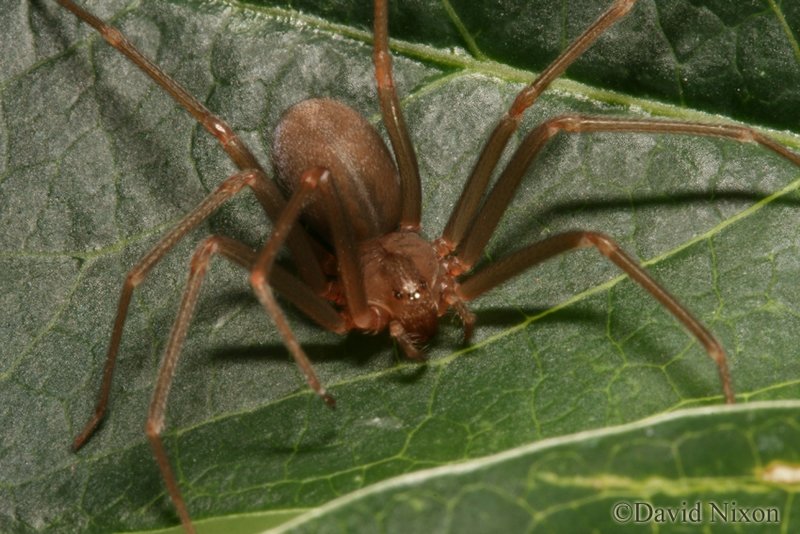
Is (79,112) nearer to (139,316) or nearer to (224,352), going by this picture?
(139,316)

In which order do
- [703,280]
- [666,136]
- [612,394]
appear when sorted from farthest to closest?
1. [666,136]
2. [703,280]
3. [612,394]

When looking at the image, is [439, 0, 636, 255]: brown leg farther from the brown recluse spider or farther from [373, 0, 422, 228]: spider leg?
[373, 0, 422, 228]: spider leg

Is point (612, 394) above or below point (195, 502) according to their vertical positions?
above

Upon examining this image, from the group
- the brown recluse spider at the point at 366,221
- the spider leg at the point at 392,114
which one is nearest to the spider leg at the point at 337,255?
the brown recluse spider at the point at 366,221

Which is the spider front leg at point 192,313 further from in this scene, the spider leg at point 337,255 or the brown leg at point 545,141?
the brown leg at point 545,141

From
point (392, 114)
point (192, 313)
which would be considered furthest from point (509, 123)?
point (192, 313)

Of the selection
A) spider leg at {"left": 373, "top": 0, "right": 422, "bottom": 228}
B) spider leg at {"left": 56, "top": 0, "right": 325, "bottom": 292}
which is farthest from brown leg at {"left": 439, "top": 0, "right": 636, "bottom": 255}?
spider leg at {"left": 56, "top": 0, "right": 325, "bottom": 292}

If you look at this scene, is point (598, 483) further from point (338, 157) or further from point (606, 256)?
point (338, 157)

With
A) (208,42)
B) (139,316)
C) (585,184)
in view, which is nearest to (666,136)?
(585,184)
